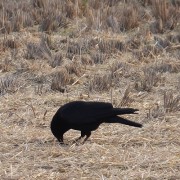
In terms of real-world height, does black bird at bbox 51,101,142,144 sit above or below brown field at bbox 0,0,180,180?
above

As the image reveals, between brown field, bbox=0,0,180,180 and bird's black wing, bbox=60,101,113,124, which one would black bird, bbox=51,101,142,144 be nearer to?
bird's black wing, bbox=60,101,113,124

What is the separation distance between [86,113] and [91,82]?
2.07m

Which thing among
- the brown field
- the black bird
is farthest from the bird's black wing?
the brown field

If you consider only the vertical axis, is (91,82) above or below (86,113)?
below

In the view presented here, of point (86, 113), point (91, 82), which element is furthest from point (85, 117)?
point (91, 82)

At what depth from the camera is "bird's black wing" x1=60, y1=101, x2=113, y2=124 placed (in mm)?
4863

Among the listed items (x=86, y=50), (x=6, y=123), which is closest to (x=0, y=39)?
(x=86, y=50)

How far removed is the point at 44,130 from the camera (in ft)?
18.1

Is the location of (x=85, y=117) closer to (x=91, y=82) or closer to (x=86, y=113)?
(x=86, y=113)

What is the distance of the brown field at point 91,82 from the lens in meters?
4.56

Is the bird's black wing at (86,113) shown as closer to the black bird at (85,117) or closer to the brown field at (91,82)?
the black bird at (85,117)

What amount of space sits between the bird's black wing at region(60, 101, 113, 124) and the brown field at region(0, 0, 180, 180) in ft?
0.69

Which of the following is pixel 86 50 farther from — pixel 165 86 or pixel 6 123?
pixel 6 123

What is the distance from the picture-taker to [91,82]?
695 cm
